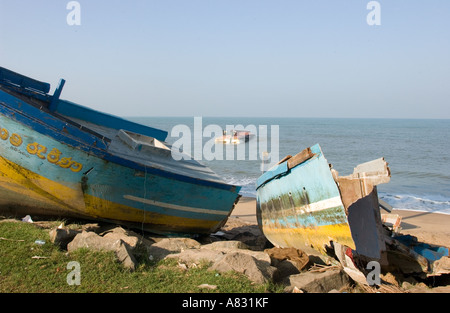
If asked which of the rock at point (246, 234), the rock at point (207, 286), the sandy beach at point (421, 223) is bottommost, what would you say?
the sandy beach at point (421, 223)

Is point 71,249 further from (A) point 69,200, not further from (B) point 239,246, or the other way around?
(B) point 239,246

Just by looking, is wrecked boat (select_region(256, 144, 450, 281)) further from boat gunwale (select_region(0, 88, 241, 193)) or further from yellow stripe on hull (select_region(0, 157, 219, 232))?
yellow stripe on hull (select_region(0, 157, 219, 232))

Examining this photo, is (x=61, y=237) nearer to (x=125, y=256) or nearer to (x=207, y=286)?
(x=125, y=256)

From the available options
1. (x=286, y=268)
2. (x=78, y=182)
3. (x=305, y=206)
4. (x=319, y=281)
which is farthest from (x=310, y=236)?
(x=78, y=182)

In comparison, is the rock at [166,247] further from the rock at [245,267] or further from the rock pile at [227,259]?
the rock at [245,267]

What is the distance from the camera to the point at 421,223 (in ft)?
39.2

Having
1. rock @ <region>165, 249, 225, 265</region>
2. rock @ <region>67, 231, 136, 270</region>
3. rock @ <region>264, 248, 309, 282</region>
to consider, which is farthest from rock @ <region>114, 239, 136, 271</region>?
rock @ <region>264, 248, 309, 282</region>

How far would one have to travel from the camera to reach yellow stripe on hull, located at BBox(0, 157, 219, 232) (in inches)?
245

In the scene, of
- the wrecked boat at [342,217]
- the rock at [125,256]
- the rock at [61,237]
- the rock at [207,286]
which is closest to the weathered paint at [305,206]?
the wrecked boat at [342,217]

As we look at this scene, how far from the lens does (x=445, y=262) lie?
5.95 metres

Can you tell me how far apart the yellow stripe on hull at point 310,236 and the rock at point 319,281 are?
0.59 meters

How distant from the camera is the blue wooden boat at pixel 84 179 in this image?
5980 mm

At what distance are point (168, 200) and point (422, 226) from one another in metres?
8.68
